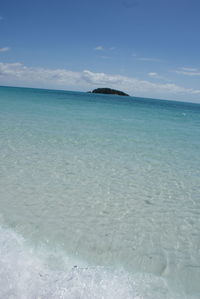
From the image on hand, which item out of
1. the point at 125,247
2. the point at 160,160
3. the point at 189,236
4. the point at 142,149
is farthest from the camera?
the point at 142,149

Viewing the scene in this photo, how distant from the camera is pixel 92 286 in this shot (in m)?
2.82

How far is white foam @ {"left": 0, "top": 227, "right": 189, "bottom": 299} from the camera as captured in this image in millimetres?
2662

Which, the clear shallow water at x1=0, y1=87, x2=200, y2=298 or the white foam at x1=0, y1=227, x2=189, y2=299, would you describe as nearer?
the white foam at x1=0, y1=227, x2=189, y2=299

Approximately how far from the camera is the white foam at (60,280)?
105 inches

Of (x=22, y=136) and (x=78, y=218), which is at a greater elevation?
(x=22, y=136)

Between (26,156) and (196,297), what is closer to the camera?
(196,297)

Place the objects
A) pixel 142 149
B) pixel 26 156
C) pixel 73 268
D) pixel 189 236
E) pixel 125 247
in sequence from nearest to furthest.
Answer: pixel 73 268, pixel 125 247, pixel 189 236, pixel 26 156, pixel 142 149

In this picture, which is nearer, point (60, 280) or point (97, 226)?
point (60, 280)

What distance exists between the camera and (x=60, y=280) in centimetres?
287

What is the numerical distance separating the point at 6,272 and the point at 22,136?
321 inches

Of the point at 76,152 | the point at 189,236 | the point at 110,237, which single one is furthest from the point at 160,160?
the point at 110,237

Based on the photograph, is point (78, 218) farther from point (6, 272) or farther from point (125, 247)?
point (6, 272)

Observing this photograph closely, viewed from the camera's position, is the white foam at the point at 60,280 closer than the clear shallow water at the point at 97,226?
Yes

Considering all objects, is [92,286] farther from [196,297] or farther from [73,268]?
[196,297]
